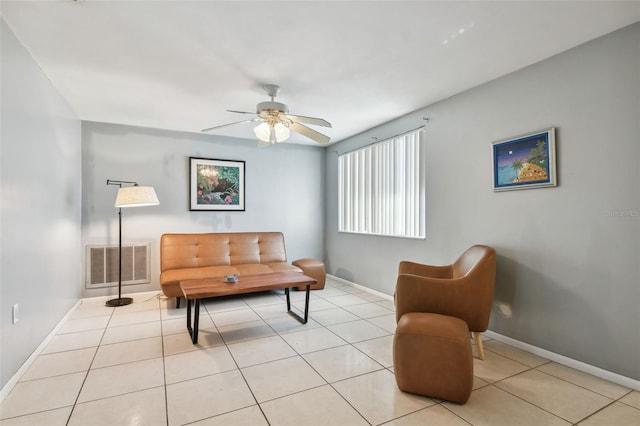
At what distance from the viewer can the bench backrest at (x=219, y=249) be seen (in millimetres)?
4305

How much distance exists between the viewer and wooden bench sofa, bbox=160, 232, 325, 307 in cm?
405

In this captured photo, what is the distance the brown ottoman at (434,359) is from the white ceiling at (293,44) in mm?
2067

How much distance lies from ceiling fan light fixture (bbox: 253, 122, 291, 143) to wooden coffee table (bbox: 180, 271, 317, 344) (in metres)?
1.49

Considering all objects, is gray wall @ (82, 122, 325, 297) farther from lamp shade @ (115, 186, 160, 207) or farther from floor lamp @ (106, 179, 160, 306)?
lamp shade @ (115, 186, 160, 207)

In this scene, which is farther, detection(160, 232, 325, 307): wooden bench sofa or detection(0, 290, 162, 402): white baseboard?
detection(160, 232, 325, 307): wooden bench sofa

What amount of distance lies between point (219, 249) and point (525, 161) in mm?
3934

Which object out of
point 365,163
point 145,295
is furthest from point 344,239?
point 145,295

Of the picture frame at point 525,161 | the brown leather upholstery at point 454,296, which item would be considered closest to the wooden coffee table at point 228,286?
the brown leather upholstery at point 454,296

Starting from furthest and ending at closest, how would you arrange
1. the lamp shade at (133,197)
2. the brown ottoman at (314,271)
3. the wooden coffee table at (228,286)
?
the brown ottoman at (314,271) < the lamp shade at (133,197) < the wooden coffee table at (228,286)

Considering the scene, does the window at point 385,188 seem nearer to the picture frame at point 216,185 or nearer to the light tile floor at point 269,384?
the light tile floor at point 269,384

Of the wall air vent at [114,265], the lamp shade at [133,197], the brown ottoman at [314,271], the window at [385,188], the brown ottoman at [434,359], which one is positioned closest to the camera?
the brown ottoman at [434,359]

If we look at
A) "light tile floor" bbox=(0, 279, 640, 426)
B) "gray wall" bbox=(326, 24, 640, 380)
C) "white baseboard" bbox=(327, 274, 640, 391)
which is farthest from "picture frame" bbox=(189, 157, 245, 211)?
"white baseboard" bbox=(327, 274, 640, 391)

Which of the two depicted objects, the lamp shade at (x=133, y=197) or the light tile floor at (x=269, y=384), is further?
the lamp shade at (x=133, y=197)

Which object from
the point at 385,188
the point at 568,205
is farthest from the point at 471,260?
the point at 385,188
